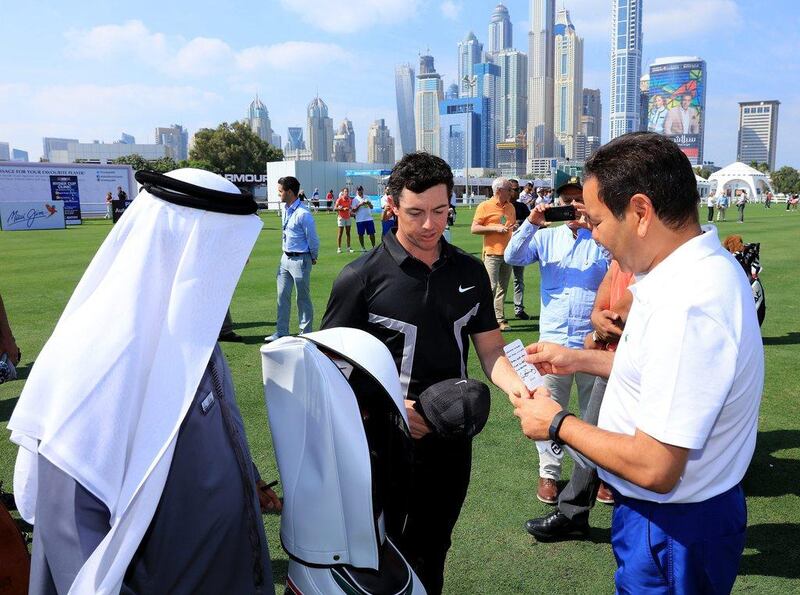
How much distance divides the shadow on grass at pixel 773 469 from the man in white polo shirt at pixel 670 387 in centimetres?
303

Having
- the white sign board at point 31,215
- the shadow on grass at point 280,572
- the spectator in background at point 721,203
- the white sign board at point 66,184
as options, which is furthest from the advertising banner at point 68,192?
the spectator in background at point 721,203

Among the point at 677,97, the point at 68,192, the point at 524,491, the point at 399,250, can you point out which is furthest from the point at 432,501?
the point at 677,97

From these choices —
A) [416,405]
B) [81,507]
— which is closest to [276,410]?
[81,507]

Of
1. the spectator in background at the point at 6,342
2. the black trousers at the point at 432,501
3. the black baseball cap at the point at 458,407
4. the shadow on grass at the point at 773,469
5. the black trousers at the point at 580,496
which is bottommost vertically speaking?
the shadow on grass at the point at 773,469

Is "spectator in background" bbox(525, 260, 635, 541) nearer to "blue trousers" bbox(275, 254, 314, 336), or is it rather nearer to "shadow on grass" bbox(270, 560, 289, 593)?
"shadow on grass" bbox(270, 560, 289, 593)

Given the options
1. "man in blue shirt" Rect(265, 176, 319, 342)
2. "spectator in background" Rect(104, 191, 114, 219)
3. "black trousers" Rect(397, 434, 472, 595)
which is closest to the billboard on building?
"spectator in background" Rect(104, 191, 114, 219)

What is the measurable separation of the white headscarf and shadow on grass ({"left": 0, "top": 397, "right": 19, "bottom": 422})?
4.90 m

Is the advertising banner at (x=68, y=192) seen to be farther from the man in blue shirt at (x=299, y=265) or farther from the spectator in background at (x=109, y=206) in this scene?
the man in blue shirt at (x=299, y=265)

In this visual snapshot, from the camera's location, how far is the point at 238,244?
1.83 metres

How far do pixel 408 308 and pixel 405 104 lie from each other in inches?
7100

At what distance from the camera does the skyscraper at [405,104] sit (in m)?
167

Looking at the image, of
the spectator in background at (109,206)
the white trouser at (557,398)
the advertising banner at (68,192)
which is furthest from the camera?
the advertising banner at (68,192)

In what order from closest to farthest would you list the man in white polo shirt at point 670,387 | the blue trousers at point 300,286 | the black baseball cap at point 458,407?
the man in white polo shirt at point 670,387 < the black baseball cap at point 458,407 < the blue trousers at point 300,286

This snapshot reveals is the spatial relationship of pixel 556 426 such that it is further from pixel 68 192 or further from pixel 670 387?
pixel 68 192
